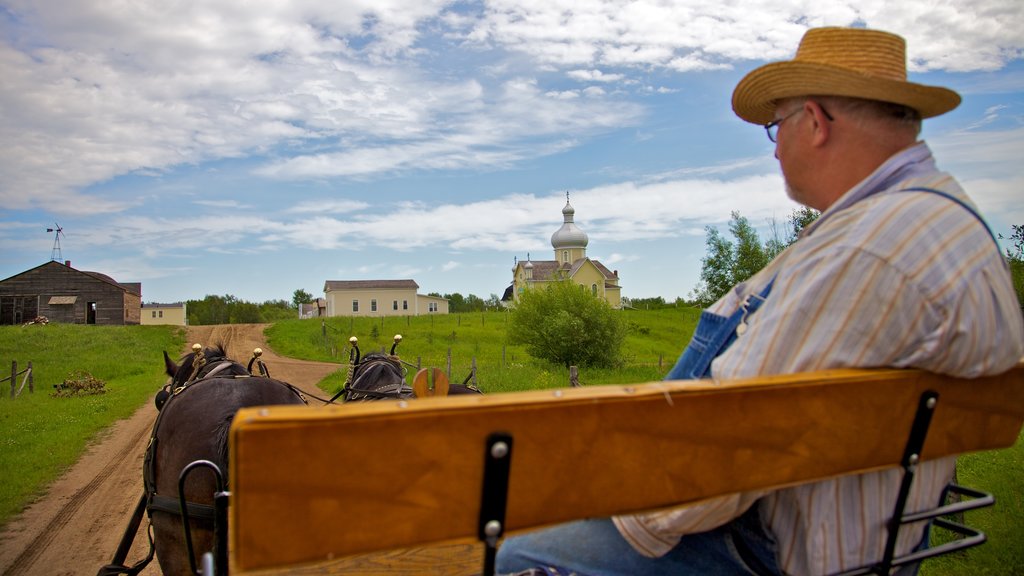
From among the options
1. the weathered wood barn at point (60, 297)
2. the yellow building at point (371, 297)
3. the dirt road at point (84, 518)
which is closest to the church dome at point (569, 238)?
the yellow building at point (371, 297)

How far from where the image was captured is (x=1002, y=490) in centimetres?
613

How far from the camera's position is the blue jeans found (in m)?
1.96

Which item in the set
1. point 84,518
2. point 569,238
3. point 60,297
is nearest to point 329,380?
point 84,518

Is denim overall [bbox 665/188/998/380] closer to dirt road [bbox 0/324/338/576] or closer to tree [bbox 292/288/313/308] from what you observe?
dirt road [bbox 0/324/338/576]

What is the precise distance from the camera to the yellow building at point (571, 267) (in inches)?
3130

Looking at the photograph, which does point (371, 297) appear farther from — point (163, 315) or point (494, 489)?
point (494, 489)

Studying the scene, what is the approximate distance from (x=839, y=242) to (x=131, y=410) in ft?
58.0

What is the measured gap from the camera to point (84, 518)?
25.8 ft

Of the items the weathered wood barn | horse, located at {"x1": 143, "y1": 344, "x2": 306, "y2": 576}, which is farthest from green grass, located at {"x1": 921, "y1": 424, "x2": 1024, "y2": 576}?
the weathered wood barn

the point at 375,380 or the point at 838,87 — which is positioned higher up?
the point at 838,87

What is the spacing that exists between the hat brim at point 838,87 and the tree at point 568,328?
99.9ft

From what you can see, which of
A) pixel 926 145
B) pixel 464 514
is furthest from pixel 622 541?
pixel 926 145

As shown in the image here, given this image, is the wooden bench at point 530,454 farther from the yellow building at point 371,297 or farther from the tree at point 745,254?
the yellow building at point 371,297

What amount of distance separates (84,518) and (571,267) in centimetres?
7468
